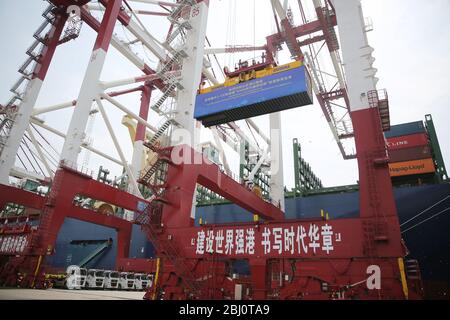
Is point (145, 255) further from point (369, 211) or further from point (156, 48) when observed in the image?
point (369, 211)

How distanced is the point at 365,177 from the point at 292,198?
51.7 feet

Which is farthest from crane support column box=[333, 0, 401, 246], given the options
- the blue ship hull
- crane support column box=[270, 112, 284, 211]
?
crane support column box=[270, 112, 284, 211]

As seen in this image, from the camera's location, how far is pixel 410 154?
22297 mm

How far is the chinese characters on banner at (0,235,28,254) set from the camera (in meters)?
15.9

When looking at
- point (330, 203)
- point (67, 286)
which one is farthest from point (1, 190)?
point (330, 203)

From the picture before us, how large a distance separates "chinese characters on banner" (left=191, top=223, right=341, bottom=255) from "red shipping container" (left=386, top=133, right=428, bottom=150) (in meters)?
15.8

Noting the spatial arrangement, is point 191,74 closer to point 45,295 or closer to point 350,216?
point 45,295

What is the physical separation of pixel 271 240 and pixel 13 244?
14.5 metres

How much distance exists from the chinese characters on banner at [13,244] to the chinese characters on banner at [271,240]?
1020 cm

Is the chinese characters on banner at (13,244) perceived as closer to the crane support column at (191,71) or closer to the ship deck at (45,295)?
the ship deck at (45,295)

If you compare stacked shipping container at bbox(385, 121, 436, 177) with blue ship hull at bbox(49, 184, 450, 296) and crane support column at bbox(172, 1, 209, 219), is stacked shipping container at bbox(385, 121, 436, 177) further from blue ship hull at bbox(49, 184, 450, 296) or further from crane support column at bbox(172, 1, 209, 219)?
crane support column at bbox(172, 1, 209, 219)

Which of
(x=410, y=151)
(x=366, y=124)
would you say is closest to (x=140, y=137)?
(x=366, y=124)

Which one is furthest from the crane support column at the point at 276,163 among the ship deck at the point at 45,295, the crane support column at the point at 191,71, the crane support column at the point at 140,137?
the ship deck at the point at 45,295

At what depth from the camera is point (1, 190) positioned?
1892 centimetres
